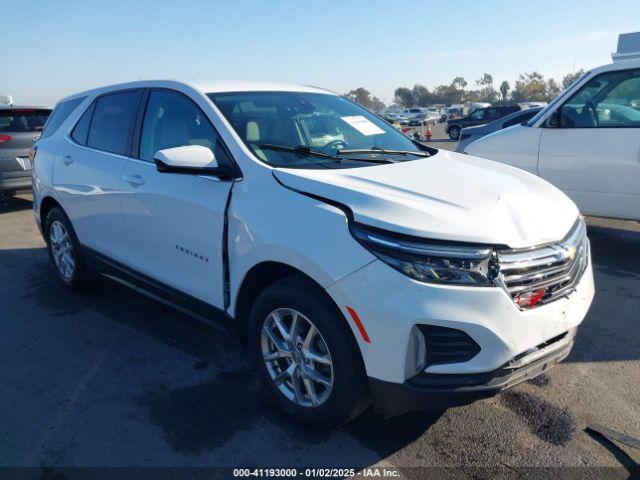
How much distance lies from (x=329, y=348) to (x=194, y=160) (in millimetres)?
1282

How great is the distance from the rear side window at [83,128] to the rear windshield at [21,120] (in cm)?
487

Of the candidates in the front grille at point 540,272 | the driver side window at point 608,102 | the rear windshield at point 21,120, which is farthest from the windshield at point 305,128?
the rear windshield at point 21,120

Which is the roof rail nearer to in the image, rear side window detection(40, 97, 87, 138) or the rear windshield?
rear side window detection(40, 97, 87, 138)

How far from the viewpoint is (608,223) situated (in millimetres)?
7180

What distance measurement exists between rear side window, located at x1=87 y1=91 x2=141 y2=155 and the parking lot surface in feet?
4.58

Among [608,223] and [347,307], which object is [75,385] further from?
[608,223]

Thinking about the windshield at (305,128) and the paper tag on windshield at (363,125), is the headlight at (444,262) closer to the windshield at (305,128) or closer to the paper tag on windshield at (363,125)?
the windshield at (305,128)

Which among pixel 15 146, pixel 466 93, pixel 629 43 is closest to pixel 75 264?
pixel 15 146

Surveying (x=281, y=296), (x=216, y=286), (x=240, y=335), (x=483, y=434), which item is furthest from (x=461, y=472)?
(x=216, y=286)

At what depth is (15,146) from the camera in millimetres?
8508

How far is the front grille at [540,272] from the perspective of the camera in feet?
7.66

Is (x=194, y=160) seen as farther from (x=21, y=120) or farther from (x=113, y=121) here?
(x=21, y=120)

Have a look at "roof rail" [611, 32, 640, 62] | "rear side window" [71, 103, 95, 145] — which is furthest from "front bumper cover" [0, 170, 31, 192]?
"roof rail" [611, 32, 640, 62]

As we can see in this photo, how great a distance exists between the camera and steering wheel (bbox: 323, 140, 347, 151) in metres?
3.43
